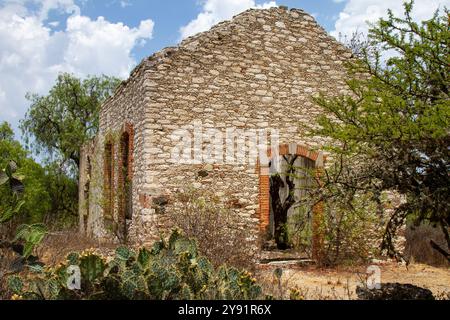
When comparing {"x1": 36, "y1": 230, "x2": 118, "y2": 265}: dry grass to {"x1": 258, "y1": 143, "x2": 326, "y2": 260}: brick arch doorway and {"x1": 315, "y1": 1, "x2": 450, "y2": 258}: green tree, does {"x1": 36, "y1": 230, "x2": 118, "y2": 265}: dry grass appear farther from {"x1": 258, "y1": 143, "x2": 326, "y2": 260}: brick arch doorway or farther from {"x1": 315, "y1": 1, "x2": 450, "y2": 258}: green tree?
{"x1": 315, "y1": 1, "x2": 450, "y2": 258}: green tree

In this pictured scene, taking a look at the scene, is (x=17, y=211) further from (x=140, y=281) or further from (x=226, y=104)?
(x=226, y=104)

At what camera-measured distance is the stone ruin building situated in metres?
9.12

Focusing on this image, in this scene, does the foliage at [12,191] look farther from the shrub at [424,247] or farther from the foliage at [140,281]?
the shrub at [424,247]

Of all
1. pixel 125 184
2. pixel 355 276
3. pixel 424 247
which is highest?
pixel 125 184

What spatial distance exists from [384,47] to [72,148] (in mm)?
18637

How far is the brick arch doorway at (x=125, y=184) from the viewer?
10.5 m

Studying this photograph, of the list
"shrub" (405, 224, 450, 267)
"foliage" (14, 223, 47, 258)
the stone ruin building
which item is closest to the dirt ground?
the stone ruin building

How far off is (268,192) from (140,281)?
553 centimetres

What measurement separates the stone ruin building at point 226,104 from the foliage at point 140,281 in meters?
4.28

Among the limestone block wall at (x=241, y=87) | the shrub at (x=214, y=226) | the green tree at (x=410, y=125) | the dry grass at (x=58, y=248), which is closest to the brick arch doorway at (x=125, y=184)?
the dry grass at (x=58, y=248)

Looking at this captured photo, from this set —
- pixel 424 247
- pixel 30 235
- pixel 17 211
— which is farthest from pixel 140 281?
pixel 424 247

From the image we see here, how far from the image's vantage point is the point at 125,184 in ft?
35.7
